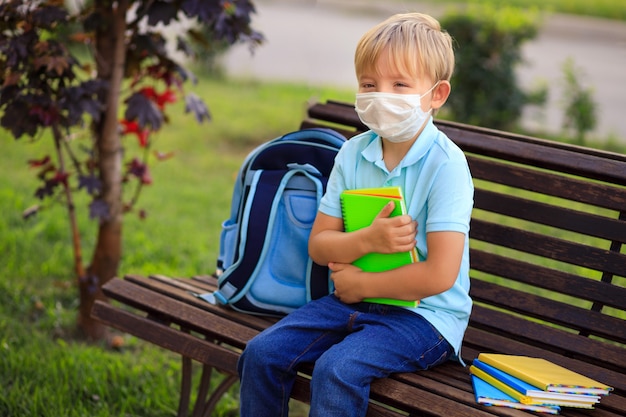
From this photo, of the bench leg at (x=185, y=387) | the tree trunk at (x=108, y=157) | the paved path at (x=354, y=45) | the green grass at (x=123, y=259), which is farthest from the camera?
the paved path at (x=354, y=45)

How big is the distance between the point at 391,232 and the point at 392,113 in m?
0.33

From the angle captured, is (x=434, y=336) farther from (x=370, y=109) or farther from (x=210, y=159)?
(x=210, y=159)

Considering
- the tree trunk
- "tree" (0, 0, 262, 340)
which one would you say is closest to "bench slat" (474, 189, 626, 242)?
"tree" (0, 0, 262, 340)

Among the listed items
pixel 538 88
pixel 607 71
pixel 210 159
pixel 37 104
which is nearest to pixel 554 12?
pixel 607 71

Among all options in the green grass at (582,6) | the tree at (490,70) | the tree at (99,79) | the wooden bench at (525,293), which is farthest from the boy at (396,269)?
the green grass at (582,6)

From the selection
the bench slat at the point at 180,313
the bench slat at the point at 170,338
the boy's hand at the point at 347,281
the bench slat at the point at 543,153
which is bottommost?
the bench slat at the point at 170,338

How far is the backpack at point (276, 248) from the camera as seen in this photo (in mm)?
2625

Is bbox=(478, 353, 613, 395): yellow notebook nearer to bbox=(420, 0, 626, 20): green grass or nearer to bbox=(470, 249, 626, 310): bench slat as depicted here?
bbox=(470, 249, 626, 310): bench slat

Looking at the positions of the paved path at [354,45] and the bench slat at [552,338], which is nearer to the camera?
the bench slat at [552,338]

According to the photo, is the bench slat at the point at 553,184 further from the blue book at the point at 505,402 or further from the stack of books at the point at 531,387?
the blue book at the point at 505,402

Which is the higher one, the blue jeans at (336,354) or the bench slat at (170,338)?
the blue jeans at (336,354)

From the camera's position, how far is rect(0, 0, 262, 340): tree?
317 centimetres

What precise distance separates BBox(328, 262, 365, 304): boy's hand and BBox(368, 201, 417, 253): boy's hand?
0.12m

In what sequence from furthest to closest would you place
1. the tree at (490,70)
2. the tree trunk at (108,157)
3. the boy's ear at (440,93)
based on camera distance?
the tree at (490,70) < the tree trunk at (108,157) < the boy's ear at (440,93)
